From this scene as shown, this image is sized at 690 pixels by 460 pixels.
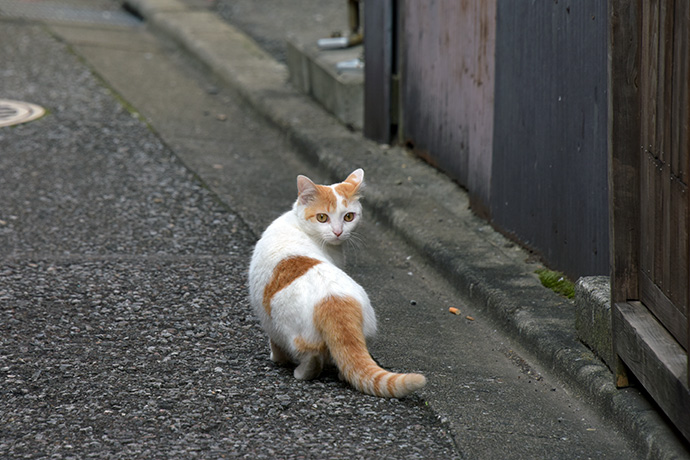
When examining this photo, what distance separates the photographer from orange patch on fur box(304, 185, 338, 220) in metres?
3.60

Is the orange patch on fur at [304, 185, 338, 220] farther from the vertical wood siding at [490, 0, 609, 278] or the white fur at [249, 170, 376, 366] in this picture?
the vertical wood siding at [490, 0, 609, 278]

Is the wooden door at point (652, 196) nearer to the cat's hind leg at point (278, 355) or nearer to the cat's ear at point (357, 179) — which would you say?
the cat's ear at point (357, 179)

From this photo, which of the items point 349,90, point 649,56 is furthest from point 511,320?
point 349,90

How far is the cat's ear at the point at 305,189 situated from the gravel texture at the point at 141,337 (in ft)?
2.12

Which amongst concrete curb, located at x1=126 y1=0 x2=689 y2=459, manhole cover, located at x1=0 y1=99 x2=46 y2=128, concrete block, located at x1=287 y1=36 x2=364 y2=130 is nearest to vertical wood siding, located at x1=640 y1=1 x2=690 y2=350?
concrete curb, located at x1=126 y1=0 x2=689 y2=459

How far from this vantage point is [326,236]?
11.9ft

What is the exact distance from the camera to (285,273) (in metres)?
3.36

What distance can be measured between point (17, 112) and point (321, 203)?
14.7ft

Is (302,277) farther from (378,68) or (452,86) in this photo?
(378,68)

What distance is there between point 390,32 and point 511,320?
9.63 ft

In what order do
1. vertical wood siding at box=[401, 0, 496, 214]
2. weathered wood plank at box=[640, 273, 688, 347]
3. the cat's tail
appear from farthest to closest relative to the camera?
vertical wood siding at box=[401, 0, 496, 214], the cat's tail, weathered wood plank at box=[640, 273, 688, 347]

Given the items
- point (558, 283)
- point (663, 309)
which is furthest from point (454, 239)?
point (663, 309)

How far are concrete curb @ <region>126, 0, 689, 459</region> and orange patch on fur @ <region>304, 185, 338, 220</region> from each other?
3.18ft

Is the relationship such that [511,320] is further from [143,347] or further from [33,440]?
[33,440]
